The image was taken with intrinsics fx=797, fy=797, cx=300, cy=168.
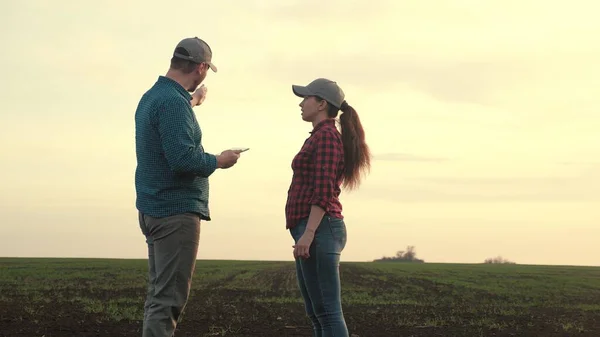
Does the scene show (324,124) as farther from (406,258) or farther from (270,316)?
(406,258)

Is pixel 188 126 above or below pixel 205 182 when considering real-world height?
above

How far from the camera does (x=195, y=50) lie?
4992 mm

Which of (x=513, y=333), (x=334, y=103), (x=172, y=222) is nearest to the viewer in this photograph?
(x=172, y=222)

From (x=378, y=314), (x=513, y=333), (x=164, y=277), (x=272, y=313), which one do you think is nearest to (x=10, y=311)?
(x=272, y=313)

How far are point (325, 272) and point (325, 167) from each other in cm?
65

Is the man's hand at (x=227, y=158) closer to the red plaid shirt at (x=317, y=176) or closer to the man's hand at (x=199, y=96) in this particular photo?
the red plaid shirt at (x=317, y=176)

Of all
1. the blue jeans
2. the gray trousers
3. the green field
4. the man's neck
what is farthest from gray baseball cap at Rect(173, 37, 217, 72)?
the green field

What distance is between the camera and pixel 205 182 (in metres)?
→ 5.07

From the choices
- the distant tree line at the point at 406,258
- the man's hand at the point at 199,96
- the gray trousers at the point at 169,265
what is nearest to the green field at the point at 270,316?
the man's hand at the point at 199,96

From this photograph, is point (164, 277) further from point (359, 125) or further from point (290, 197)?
point (359, 125)

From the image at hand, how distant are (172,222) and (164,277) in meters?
0.34

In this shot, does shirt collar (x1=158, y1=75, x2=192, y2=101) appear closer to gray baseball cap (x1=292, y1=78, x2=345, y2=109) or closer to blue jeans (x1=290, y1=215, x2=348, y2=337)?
gray baseball cap (x1=292, y1=78, x2=345, y2=109)

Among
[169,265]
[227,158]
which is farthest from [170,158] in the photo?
[169,265]

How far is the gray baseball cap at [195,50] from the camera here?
500cm
